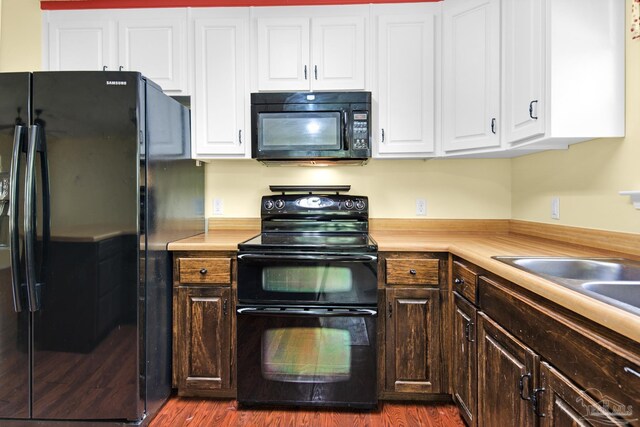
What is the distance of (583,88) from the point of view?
1415mm

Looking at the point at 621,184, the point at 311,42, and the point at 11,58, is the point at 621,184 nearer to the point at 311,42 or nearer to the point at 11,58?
the point at 311,42

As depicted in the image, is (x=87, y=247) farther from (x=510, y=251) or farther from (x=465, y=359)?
(x=510, y=251)

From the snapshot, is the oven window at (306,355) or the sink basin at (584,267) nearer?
the sink basin at (584,267)

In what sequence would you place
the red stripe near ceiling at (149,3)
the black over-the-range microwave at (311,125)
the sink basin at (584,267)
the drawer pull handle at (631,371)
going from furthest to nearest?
1. the red stripe near ceiling at (149,3)
2. the black over-the-range microwave at (311,125)
3. the sink basin at (584,267)
4. the drawer pull handle at (631,371)

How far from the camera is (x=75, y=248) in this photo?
1.57 meters

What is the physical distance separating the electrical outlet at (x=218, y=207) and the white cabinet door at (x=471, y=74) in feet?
5.14

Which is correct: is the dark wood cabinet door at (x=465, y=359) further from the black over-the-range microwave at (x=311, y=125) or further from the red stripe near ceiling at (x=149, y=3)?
the red stripe near ceiling at (x=149, y=3)

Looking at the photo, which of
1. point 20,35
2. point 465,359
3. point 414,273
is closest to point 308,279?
point 414,273

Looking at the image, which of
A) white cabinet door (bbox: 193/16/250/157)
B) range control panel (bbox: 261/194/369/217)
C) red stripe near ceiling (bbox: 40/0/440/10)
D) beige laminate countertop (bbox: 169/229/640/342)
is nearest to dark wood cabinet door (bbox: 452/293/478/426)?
beige laminate countertop (bbox: 169/229/640/342)

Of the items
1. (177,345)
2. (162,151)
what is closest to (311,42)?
(162,151)

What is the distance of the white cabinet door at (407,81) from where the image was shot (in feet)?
6.66

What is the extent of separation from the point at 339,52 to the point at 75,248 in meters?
1.78

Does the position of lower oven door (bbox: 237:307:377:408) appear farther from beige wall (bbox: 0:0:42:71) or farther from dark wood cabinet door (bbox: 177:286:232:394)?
beige wall (bbox: 0:0:42:71)

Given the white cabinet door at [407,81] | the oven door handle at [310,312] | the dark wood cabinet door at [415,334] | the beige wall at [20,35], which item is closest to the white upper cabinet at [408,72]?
the white cabinet door at [407,81]
